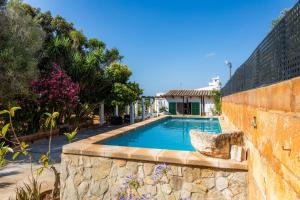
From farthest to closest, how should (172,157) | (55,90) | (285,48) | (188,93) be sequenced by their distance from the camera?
(188,93) → (55,90) → (172,157) → (285,48)

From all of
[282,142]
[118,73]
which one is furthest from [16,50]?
[282,142]

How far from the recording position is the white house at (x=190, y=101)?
27.8 meters

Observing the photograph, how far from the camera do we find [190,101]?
2872 cm

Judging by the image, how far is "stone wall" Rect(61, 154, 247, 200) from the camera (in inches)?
179

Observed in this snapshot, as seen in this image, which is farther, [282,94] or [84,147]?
[84,147]

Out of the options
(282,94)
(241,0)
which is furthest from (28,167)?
(241,0)

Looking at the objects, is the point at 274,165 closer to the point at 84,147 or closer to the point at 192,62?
Result: the point at 84,147

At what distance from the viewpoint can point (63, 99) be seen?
41.5 feet

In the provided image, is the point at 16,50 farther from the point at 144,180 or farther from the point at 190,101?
the point at 190,101

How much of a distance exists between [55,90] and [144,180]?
9.17m

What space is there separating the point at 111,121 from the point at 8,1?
11.1 m

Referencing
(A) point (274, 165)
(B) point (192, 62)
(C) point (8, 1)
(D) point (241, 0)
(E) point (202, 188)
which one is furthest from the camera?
(B) point (192, 62)

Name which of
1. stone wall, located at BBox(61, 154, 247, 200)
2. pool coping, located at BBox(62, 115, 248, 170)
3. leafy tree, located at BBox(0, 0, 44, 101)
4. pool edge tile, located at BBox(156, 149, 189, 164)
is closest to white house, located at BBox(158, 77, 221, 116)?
leafy tree, located at BBox(0, 0, 44, 101)

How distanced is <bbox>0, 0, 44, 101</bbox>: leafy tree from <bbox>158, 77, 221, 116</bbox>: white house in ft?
60.5
